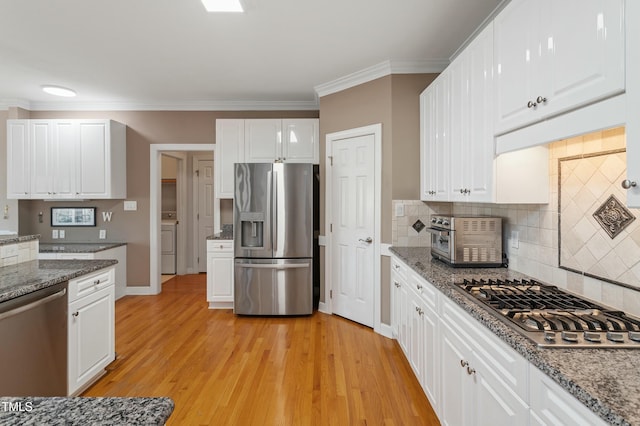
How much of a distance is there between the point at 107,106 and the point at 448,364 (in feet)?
17.4

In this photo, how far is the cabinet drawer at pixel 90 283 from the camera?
7.09ft

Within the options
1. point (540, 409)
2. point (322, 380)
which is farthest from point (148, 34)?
point (540, 409)

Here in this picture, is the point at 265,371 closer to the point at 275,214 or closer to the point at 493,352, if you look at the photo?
the point at 275,214

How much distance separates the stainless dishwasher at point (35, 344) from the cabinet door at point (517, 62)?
106 inches

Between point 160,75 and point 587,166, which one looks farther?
point 160,75

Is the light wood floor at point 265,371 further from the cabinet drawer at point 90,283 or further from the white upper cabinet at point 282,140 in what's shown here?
the white upper cabinet at point 282,140

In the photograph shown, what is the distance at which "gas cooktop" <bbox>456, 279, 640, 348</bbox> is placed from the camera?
1.07 meters

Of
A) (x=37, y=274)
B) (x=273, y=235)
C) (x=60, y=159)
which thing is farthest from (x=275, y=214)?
(x=60, y=159)

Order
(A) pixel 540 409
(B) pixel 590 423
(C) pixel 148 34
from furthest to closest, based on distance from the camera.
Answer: (C) pixel 148 34 < (A) pixel 540 409 < (B) pixel 590 423

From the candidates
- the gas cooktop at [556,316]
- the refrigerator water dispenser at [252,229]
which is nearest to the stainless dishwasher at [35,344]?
the refrigerator water dispenser at [252,229]

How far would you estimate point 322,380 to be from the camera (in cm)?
250

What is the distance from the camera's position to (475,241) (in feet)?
7.45

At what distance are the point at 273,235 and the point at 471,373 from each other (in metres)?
2.72

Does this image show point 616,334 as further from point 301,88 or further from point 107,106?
point 107,106
